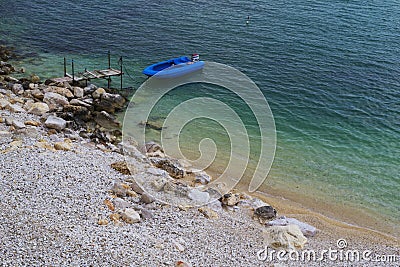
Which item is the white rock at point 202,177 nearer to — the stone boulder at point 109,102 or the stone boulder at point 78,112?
the stone boulder at point 78,112

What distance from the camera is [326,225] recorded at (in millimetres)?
20609

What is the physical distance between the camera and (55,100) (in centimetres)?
2789

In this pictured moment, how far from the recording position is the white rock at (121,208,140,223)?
1652 centimetres

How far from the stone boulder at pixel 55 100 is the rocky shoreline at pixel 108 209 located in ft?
3.41

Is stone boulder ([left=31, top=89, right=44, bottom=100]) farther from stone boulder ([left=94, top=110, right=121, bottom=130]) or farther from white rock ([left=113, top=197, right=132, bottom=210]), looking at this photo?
white rock ([left=113, top=197, right=132, bottom=210])

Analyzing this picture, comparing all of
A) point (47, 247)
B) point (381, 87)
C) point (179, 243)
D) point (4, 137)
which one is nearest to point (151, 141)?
point (4, 137)

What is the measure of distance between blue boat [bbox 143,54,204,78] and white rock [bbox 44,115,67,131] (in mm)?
11367

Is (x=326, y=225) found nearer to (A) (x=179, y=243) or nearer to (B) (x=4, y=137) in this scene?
(A) (x=179, y=243)

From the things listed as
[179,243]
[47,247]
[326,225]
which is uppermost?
[47,247]

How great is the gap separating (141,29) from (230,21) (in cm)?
1011

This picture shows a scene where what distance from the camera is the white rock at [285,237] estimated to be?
56.9ft

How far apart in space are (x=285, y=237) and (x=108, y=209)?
751 centimetres

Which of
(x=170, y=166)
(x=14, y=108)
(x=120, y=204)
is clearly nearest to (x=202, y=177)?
(x=170, y=166)

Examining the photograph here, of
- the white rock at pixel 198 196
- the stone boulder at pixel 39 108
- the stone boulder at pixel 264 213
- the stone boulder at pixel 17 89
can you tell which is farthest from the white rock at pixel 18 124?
the stone boulder at pixel 264 213
